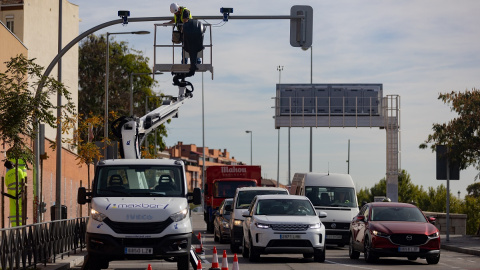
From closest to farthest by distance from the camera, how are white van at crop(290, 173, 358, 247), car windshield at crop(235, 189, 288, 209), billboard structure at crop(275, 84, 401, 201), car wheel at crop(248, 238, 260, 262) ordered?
1. car wheel at crop(248, 238, 260, 262)
2. white van at crop(290, 173, 358, 247)
3. car windshield at crop(235, 189, 288, 209)
4. billboard structure at crop(275, 84, 401, 201)

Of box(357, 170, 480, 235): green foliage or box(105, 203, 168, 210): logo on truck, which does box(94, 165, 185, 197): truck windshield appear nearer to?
box(105, 203, 168, 210): logo on truck

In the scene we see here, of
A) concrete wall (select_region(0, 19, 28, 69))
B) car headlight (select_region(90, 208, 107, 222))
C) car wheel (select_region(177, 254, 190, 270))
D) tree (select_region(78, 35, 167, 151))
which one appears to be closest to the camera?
car headlight (select_region(90, 208, 107, 222))

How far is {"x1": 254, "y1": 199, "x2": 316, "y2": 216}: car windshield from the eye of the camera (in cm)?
2592

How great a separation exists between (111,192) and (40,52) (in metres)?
32.4

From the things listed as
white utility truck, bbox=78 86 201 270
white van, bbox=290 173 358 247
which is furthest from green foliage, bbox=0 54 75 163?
white van, bbox=290 173 358 247

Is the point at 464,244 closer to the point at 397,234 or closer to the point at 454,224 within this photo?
the point at 397,234

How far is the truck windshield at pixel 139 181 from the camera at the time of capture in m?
19.7

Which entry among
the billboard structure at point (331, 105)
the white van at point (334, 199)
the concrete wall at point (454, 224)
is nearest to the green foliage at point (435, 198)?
the billboard structure at point (331, 105)

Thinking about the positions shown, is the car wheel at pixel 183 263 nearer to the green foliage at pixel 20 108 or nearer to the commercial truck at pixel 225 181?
the green foliage at pixel 20 108

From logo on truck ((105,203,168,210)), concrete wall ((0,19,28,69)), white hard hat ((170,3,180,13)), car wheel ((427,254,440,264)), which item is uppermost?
white hard hat ((170,3,180,13))

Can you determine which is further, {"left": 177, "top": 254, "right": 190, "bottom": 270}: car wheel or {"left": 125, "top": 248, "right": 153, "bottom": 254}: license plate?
{"left": 177, "top": 254, "right": 190, "bottom": 270}: car wheel

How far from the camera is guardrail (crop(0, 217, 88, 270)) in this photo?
17281 mm

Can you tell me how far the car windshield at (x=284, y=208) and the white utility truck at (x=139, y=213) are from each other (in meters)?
5.90

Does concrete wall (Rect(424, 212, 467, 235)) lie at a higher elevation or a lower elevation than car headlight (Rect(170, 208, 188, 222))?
lower
